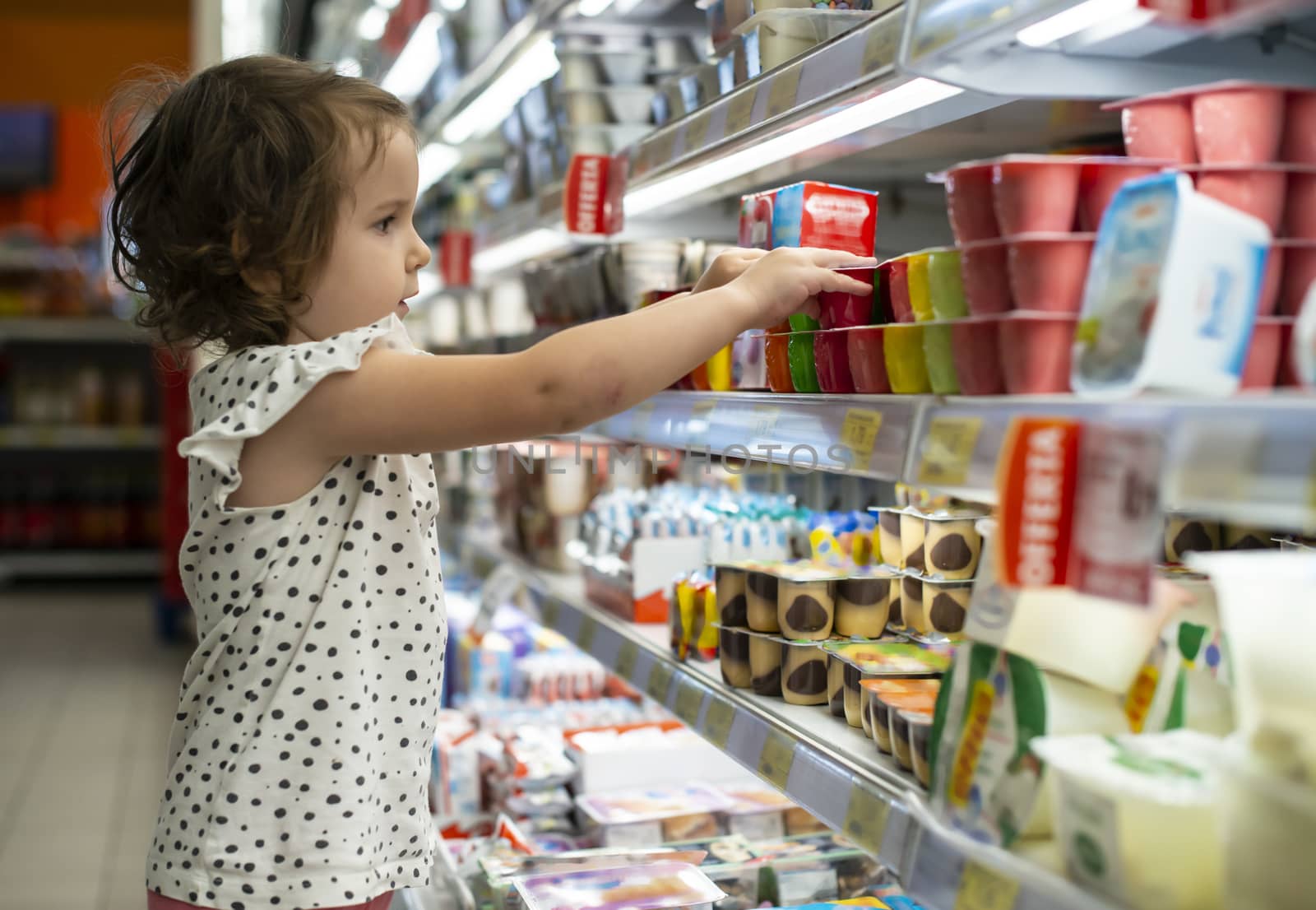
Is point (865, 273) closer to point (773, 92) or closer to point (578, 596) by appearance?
point (773, 92)

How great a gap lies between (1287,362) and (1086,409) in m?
0.15

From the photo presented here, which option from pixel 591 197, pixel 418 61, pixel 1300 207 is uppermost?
pixel 418 61

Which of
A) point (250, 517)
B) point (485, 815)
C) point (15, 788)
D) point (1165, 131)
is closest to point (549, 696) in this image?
point (485, 815)

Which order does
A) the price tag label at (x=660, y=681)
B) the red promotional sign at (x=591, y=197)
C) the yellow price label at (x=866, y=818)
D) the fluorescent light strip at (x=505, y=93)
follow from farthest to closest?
the fluorescent light strip at (x=505, y=93), the red promotional sign at (x=591, y=197), the price tag label at (x=660, y=681), the yellow price label at (x=866, y=818)

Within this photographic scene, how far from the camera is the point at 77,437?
7840 mm

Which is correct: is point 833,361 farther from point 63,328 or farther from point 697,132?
point 63,328

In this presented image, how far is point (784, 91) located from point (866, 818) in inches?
26.8

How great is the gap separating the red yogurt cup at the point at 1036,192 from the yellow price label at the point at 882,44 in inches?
7.3

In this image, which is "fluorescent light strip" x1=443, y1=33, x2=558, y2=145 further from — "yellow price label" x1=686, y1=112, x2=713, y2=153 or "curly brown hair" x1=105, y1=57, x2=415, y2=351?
"curly brown hair" x1=105, y1=57, x2=415, y2=351

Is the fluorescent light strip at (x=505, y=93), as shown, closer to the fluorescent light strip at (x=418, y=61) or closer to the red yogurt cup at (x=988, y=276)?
the fluorescent light strip at (x=418, y=61)

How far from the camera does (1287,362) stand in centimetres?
84

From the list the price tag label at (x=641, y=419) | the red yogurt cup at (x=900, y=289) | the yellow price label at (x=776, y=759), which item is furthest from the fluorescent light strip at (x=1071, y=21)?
the price tag label at (x=641, y=419)

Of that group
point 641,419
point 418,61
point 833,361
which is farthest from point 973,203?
point 418,61

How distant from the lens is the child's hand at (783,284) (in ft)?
Answer: 3.82
